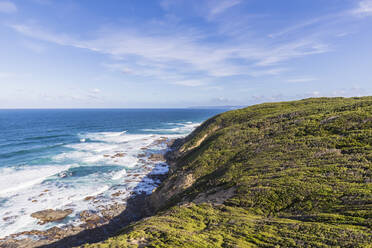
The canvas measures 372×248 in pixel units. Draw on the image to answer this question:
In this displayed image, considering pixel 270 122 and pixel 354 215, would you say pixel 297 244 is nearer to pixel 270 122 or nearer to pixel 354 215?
pixel 354 215

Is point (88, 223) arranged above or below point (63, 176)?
below

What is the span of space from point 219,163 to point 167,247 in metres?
18.4

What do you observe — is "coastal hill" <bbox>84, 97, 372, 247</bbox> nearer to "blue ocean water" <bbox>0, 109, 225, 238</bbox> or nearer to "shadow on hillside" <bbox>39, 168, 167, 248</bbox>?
"shadow on hillside" <bbox>39, 168, 167, 248</bbox>

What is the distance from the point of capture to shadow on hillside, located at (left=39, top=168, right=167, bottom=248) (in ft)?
69.9

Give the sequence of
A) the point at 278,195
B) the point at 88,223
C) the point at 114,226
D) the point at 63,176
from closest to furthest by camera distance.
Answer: the point at 278,195, the point at 114,226, the point at 88,223, the point at 63,176

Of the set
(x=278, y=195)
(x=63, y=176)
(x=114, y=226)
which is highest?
(x=278, y=195)

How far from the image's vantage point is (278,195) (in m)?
16.2

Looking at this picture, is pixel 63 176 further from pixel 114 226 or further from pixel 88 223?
pixel 114 226

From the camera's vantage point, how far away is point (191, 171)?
28969 millimetres

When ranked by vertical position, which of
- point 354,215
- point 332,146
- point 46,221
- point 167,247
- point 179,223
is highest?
point 332,146

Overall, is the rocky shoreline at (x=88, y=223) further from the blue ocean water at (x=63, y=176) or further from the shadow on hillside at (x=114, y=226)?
the blue ocean water at (x=63, y=176)

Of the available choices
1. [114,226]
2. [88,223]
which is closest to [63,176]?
[88,223]

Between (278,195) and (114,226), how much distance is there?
20530 mm

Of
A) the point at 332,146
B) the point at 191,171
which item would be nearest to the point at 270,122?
the point at 332,146
